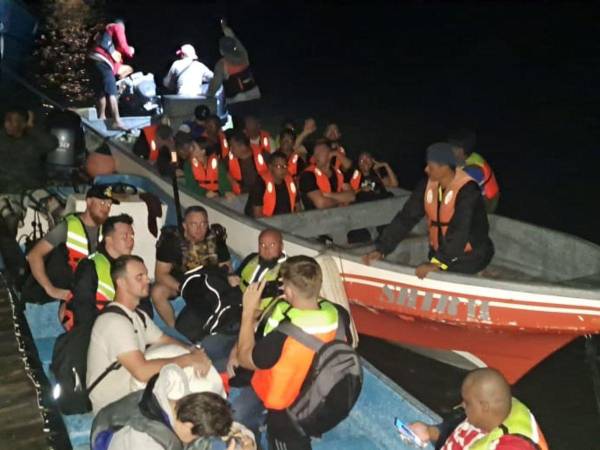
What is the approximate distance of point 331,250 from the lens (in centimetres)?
748

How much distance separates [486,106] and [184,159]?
15713 millimetres

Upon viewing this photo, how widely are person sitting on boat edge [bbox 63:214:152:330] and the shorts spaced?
25.5 ft

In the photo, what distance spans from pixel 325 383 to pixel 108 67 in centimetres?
962

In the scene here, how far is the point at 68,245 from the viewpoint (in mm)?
6117

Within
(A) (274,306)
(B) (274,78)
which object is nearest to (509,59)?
(B) (274,78)

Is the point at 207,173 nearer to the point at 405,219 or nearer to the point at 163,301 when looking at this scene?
the point at 405,219

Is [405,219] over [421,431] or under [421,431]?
over

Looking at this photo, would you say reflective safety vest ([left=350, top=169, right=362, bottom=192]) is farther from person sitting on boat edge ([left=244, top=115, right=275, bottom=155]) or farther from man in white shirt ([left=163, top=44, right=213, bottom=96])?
man in white shirt ([left=163, top=44, right=213, bottom=96])

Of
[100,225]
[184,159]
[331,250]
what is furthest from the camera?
[184,159]

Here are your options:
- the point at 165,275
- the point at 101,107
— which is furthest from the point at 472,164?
the point at 101,107

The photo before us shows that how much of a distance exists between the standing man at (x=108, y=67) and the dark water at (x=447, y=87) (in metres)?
5.71

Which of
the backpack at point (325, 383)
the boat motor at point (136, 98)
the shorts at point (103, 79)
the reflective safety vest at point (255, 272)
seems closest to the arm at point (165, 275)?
the reflective safety vest at point (255, 272)

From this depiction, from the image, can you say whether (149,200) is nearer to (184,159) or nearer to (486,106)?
(184,159)

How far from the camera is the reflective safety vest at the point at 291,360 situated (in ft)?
14.0
